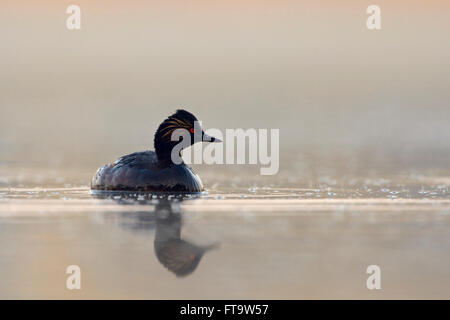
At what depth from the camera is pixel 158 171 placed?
15742 millimetres

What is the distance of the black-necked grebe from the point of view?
15586 mm

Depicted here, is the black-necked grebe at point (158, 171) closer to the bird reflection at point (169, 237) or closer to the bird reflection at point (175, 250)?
the bird reflection at point (169, 237)

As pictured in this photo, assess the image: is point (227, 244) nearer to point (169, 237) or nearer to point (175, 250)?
point (175, 250)

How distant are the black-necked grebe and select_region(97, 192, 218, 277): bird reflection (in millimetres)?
1752

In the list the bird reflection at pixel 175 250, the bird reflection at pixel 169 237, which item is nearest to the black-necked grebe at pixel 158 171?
the bird reflection at pixel 169 237

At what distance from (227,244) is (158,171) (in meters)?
6.22

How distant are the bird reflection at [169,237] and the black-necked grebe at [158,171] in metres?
1.75

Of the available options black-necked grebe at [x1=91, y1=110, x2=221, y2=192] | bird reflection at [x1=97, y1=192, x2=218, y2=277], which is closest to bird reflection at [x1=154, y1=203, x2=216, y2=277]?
bird reflection at [x1=97, y1=192, x2=218, y2=277]

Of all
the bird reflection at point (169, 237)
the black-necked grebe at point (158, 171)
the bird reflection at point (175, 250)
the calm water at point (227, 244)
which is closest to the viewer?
the calm water at point (227, 244)

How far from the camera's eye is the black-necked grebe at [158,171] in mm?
15586

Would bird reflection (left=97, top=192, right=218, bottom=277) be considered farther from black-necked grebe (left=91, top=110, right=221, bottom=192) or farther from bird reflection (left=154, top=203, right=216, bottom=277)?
black-necked grebe (left=91, top=110, right=221, bottom=192)
